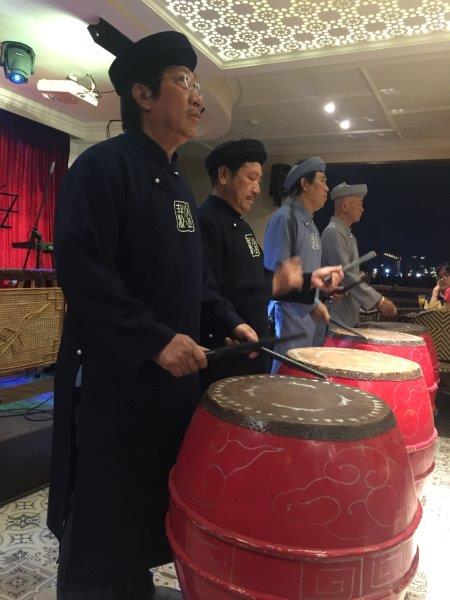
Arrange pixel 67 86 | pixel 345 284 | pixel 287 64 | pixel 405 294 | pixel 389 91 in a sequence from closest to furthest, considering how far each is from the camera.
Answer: pixel 345 284
pixel 287 64
pixel 67 86
pixel 389 91
pixel 405 294

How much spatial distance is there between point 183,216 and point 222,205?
0.66m

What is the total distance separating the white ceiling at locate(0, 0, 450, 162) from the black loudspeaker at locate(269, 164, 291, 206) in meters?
0.60

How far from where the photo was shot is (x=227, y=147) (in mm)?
1858

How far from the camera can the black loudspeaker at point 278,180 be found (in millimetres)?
7914

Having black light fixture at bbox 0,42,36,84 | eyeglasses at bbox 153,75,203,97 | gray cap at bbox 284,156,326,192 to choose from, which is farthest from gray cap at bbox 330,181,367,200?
black light fixture at bbox 0,42,36,84

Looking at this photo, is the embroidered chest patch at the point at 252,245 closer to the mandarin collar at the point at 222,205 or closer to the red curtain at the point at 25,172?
the mandarin collar at the point at 222,205

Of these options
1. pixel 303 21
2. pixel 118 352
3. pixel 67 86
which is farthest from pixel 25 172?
pixel 118 352

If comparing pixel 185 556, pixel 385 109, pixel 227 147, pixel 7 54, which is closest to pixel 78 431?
pixel 185 556

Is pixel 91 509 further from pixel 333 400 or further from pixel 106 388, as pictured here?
pixel 333 400

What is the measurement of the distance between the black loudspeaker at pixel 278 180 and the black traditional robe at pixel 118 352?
22.9ft

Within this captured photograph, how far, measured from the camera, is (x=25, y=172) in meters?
6.90

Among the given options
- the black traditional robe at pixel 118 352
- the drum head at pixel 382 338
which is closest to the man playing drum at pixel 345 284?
the drum head at pixel 382 338

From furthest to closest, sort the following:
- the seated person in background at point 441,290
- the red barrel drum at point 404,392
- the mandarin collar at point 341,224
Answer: the seated person in background at point 441,290 → the mandarin collar at point 341,224 → the red barrel drum at point 404,392

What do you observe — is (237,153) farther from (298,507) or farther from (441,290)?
(441,290)
